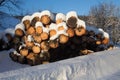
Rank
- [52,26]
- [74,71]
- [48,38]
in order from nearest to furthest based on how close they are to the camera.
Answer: [74,71], [48,38], [52,26]

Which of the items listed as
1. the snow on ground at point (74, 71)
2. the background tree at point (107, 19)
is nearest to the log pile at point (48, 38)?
the snow on ground at point (74, 71)

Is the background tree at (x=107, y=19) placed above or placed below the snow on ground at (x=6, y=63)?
below

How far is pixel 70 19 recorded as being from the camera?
10867 mm

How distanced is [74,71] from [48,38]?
3872 millimetres

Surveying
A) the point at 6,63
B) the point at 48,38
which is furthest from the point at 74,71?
the point at 6,63

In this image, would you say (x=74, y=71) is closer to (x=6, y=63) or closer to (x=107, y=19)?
(x=6, y=63)

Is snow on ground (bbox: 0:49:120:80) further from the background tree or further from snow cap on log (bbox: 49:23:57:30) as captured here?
the background tree

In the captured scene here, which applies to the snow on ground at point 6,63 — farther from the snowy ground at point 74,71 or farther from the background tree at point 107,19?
the background tree at point 107,19

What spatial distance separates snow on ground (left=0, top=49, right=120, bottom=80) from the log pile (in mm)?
1990

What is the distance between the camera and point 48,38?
1077 cm

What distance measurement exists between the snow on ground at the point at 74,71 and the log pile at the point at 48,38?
78.3 inches

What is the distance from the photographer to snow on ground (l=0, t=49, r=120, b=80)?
6.14 metres

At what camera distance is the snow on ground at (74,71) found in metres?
6.14

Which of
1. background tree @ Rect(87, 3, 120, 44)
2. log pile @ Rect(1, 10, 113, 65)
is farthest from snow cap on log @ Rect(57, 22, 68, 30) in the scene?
background tree @ Rect(87, 3, 120, 44)
